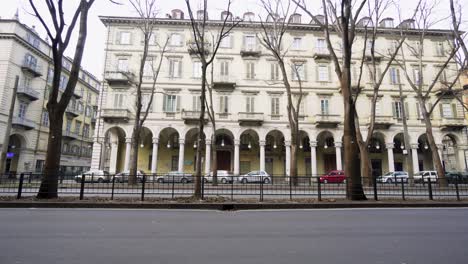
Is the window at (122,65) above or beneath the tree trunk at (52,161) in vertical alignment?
above

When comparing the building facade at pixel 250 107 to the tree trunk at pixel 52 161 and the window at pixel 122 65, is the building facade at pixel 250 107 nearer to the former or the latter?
the window at pixel 122 65

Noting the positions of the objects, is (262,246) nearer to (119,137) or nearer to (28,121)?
(119,137)

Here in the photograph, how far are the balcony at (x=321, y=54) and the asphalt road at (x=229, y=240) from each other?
2588 cm

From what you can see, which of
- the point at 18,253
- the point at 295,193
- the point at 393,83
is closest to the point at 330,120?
the point at 393,83

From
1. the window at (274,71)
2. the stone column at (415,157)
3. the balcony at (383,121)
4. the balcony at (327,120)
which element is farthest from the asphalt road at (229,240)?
the stone column at (415,157)

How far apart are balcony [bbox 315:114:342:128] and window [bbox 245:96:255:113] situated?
7.26m

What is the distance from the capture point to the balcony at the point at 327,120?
27516 mm

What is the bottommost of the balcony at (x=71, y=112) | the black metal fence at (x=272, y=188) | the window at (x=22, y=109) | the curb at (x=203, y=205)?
the curb at (x=203, y=205)

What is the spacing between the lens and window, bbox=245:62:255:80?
29.5 metres

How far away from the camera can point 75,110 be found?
4075 cm

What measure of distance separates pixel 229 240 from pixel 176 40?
97.1 feet

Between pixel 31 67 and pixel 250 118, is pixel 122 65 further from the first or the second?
pixel 250 118

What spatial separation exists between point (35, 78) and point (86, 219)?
36.7m

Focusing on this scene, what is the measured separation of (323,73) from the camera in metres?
30.0
